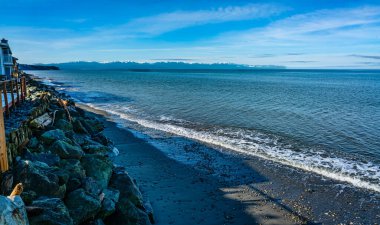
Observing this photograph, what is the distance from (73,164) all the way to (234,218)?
6.33 metres

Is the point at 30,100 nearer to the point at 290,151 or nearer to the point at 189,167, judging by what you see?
the point at 189,167

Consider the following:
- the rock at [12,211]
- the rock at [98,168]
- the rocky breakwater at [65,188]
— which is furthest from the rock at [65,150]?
the rock at [12,211]

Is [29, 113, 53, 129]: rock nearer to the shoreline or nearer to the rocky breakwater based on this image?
the rocky breakwater

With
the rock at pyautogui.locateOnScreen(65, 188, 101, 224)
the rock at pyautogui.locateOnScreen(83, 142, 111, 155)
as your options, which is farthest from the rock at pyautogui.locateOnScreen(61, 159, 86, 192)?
the rock at pyautogui.locateOnScreen(83, 142, 111, 155)

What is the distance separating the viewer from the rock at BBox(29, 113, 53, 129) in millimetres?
14645

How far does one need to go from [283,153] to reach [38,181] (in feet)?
50.2

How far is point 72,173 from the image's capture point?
10320mm

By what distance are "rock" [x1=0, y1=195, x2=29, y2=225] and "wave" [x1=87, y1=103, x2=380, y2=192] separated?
572 inches

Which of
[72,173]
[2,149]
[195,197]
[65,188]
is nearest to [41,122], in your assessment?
[72,173]

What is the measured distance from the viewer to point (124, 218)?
9.70 m

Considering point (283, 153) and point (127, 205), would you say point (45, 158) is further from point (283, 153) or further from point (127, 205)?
point (283, 153)

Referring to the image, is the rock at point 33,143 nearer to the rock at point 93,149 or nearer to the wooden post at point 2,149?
the rock at point 93,149

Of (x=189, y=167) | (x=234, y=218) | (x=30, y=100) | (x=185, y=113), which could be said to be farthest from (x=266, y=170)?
(x=185, y=113)

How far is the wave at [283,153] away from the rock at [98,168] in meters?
10.3
